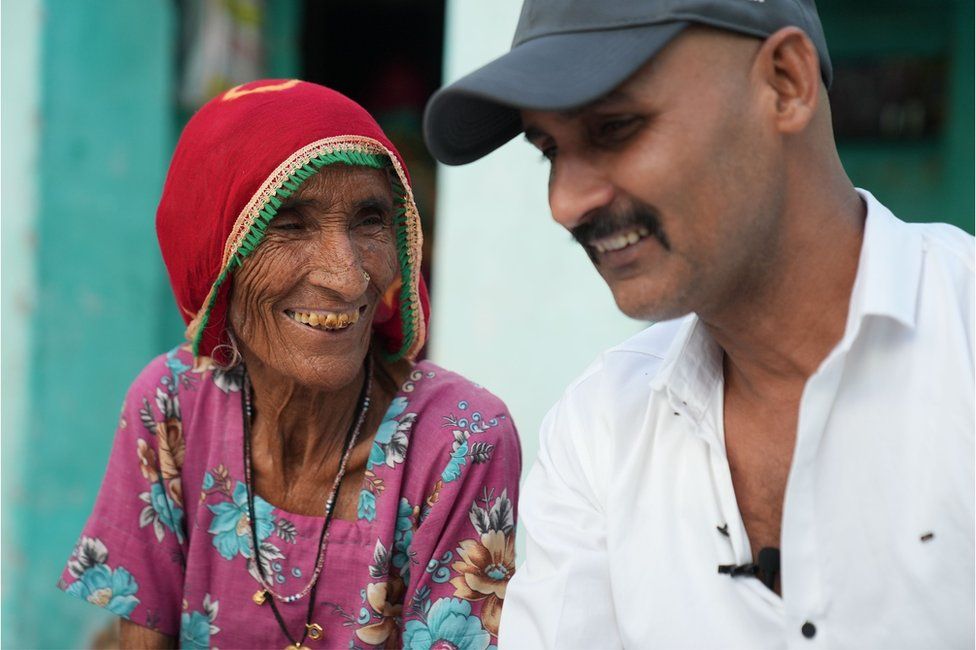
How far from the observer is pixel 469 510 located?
2.67 meters

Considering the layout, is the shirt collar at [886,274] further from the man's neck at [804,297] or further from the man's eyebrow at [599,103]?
the man's eyebrow at [599,103]

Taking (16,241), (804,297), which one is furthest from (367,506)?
(16,241)

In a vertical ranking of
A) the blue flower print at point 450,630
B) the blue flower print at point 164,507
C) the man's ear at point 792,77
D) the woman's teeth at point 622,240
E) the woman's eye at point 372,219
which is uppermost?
the man's ear at point 792,77

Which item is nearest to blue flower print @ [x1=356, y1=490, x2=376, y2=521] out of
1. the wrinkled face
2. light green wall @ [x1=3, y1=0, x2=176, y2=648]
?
the wrinkled face

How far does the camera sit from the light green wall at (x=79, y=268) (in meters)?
4.52

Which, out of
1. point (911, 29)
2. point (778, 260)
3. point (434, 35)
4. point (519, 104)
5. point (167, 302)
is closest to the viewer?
point (519, 104)

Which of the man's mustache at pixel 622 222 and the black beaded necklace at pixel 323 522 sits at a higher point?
the man's mustache at pixel 622 222

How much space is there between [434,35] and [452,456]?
182 inches

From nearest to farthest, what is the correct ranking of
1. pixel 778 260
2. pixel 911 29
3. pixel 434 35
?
1. pixel 778 260
2. pixel 911 29
3. pixel 434 35

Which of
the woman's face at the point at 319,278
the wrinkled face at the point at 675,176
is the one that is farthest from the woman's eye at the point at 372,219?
the wrinkled face at the point at 675,176

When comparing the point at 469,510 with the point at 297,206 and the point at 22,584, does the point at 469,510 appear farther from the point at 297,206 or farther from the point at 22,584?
the point at 22,584

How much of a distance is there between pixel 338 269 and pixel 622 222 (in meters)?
0.89

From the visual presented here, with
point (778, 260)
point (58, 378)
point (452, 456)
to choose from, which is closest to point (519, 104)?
point (778, 260)

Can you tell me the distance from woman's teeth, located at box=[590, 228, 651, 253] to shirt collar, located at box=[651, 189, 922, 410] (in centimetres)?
35
